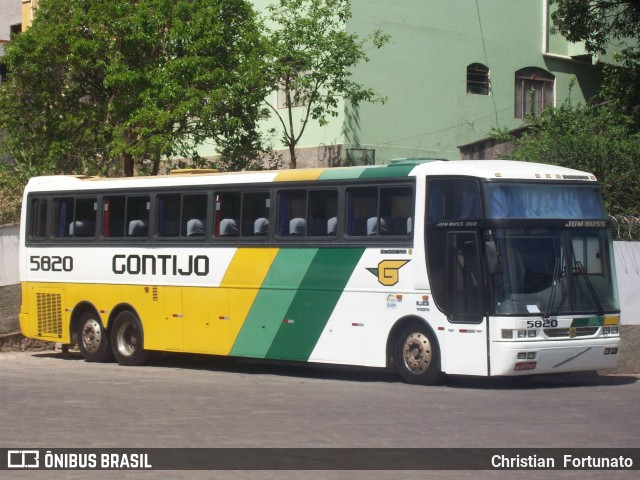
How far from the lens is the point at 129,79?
1019 inches

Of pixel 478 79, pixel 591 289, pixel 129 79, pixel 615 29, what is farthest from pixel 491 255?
pixel 478 79

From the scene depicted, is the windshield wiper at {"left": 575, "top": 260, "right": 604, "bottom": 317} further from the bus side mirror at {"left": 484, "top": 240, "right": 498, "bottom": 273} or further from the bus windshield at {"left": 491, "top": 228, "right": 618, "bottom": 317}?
the bus side mirror at {"left": 484, "top": 240, "right": 498, "bottom": 273}

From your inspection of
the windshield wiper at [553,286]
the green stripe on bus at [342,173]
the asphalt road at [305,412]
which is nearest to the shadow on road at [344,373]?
the asphalt road at [305,412]

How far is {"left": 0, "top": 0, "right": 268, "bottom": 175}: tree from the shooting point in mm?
25938

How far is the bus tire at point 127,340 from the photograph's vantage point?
21016 mm

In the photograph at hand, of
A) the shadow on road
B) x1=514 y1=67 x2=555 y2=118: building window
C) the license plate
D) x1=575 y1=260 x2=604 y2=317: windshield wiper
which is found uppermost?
x1=514 y1=67 x2=555 y2=118: building window

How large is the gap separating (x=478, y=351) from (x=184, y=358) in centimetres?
825

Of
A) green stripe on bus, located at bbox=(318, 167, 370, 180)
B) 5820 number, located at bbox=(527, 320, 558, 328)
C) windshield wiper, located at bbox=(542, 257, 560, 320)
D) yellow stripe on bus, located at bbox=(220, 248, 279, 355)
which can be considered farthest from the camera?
yellow stripe on bus, located at bbox=(220, 248, 279, 355)

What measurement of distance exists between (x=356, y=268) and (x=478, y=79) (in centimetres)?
1977

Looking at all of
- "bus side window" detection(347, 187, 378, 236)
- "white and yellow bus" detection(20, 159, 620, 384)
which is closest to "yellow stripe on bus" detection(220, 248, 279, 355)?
"white and yellow bus" detection(20, 159, 620, 384)

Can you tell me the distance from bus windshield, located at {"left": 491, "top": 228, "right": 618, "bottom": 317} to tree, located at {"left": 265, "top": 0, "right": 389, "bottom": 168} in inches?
513

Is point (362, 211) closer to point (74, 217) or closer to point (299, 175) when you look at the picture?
point (299, 175)

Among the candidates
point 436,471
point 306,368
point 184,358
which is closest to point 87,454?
point 436,471

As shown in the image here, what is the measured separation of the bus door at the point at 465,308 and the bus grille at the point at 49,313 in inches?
344
